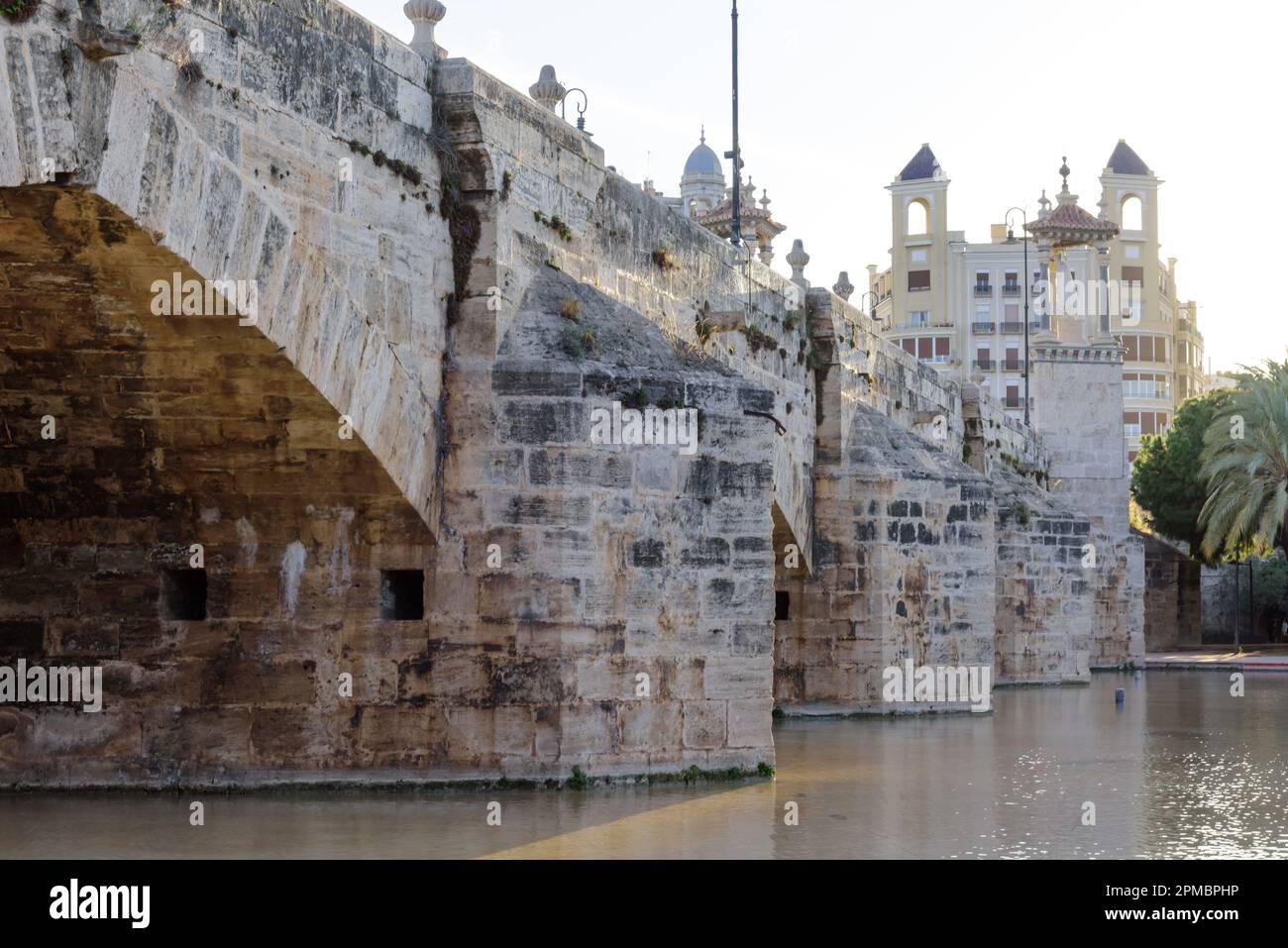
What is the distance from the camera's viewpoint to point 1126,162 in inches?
2975

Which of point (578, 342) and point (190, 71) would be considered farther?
point (578, 342)

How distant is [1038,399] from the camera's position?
37.5m

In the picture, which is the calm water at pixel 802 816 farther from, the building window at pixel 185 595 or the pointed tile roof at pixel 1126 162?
the pointed tile roof at pixel 1126 162

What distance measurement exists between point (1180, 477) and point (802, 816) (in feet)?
115

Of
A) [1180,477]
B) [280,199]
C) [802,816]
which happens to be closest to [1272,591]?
[1180,477]

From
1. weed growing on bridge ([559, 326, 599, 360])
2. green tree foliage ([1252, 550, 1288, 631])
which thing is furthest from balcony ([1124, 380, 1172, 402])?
weed growing on bridge ([559, 326, 599, 360])

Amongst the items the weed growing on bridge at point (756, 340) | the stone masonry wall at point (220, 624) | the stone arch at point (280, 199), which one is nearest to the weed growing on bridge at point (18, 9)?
the stone arch at point (280, 199)

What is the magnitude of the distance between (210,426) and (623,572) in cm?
290

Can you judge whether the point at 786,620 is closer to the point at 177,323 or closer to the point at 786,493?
the point at 786,493

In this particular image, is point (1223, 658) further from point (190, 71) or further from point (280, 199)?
point (190, 71)

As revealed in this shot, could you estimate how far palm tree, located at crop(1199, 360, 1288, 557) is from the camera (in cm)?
3625

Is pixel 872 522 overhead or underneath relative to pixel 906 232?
underneath

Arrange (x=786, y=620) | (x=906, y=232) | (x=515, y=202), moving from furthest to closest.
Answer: (x=906, y=232) < (x=786, y=620) < (x=515, y=202)
